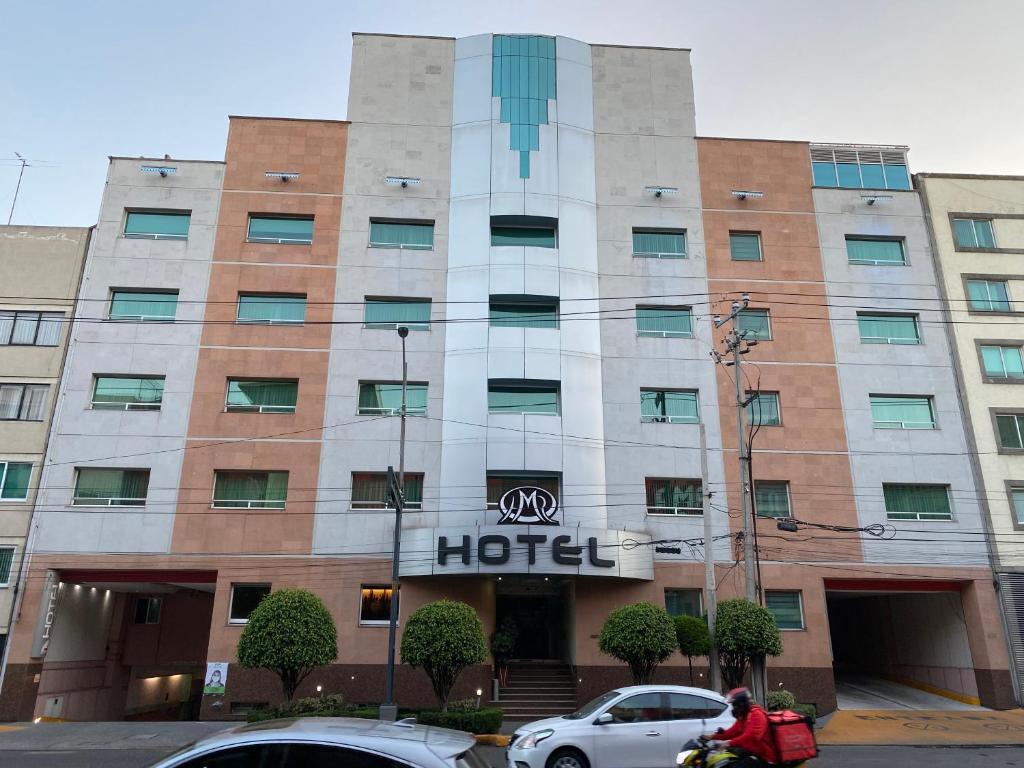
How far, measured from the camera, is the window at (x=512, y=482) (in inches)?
1028

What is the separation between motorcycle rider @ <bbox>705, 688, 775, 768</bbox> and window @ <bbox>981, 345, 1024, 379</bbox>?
84.5 ft

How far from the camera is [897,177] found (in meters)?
31.9

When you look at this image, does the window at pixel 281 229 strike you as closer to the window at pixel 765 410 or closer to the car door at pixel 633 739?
the window at pixel 765 410

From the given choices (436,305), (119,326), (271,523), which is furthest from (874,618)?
(119,326)

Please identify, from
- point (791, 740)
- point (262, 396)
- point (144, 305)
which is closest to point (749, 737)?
point (791, 740)

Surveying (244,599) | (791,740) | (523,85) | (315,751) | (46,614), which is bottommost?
(791,740)

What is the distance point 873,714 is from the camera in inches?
950

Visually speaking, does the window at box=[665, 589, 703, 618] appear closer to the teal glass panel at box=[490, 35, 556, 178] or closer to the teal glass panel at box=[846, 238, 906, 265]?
the teal glass panel at box=[846, 238, 906, 265]

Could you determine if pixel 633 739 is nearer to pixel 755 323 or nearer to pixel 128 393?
pixel 755 323

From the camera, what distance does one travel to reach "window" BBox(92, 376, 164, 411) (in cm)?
2691

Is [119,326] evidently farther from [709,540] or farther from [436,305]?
[709,540]

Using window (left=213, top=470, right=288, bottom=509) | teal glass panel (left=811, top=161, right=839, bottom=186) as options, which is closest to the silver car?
window (left=213, top=470, right=288, bottom=509)

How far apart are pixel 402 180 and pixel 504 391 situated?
1022 cm

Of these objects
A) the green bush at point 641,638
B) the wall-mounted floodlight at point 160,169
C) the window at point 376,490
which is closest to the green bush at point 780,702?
the green bush at point 641,638
